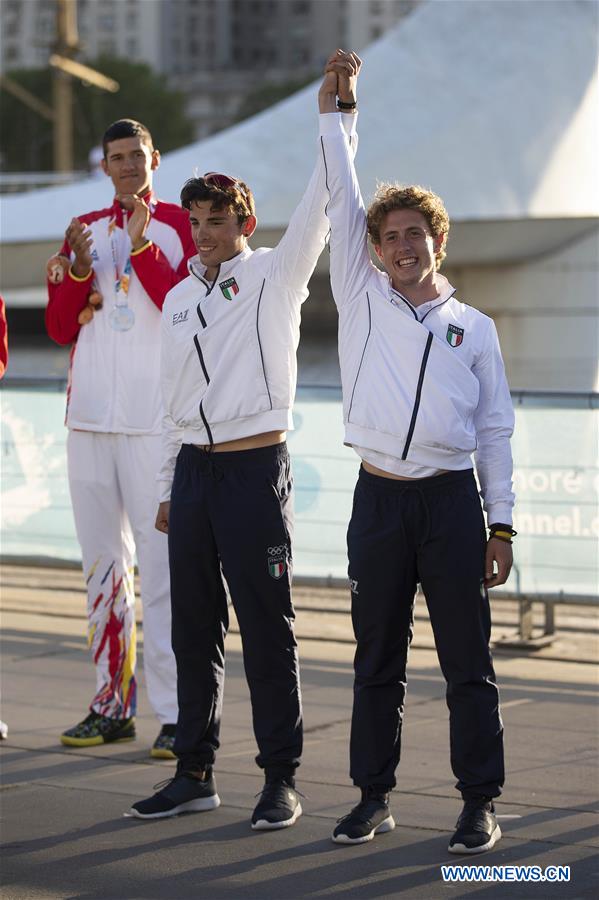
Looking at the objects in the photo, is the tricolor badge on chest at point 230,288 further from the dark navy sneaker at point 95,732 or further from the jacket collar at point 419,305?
the dark navy sneaker at point 95,732

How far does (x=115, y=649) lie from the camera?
202 inches

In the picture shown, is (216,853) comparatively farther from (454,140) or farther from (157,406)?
(454,140)

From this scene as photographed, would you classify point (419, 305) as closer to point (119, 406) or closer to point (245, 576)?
point (245, 576)

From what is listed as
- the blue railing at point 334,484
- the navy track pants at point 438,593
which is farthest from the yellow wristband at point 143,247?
the blue railing at point 334,484

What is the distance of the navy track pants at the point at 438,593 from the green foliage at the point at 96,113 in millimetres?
71019

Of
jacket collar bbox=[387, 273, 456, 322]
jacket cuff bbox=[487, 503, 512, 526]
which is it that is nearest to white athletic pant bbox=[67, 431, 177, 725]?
jacket collar bbox=[387, 273, 456, 322]

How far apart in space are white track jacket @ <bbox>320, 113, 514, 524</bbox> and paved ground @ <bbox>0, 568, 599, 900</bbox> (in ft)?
2.98

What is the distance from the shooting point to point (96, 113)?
7400cm

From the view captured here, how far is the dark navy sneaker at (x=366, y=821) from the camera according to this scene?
3959mm

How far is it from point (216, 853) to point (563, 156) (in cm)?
1888

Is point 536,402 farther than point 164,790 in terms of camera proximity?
Yes

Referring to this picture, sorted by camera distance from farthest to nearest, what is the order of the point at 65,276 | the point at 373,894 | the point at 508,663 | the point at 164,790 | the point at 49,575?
1. the point at 49,575
2. the point at 508,663
3. the point at 65,276
4. the point at 164,790
5. the point at 373,894

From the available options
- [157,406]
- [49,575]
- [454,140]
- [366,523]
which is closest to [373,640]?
[366,523]

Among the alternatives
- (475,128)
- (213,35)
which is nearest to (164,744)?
(475,128)
